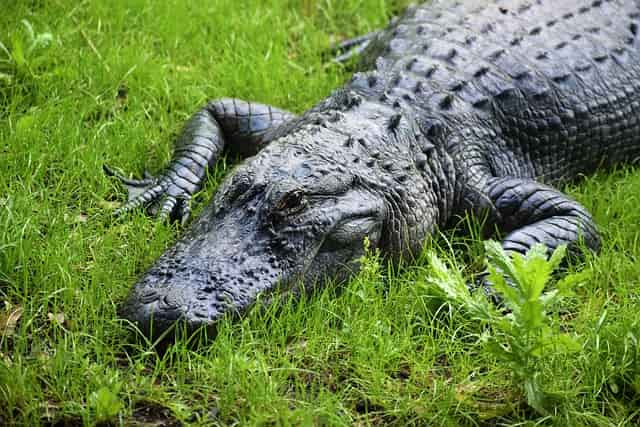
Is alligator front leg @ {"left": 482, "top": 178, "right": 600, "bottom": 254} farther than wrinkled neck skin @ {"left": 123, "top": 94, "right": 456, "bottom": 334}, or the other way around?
alligator front leg @ {"left": 482, "top": 178, "right": 600, "bottom": 254}

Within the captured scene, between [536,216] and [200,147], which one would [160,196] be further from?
[536,216]

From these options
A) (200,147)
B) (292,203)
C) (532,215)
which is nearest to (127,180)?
(200,147)

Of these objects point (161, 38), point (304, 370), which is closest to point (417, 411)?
point (304, 370)

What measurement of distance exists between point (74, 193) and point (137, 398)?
5.65 feet

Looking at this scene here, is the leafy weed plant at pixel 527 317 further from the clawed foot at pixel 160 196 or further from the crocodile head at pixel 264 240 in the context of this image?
the clawed foot at pixel 160 196

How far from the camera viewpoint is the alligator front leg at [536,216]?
4.32 m

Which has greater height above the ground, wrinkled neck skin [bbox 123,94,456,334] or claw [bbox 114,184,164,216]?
wrinkled neck skin [bbox 123,94,456,334]

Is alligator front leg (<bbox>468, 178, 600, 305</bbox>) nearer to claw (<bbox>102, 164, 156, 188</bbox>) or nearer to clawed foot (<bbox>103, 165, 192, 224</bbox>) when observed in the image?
clawed foot (<bbox>103, 165, 192, 224</bbox>)

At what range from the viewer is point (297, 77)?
239 inches

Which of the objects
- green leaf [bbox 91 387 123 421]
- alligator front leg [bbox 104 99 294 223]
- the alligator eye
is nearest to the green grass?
green leaf [bbox 91 387 123 421]

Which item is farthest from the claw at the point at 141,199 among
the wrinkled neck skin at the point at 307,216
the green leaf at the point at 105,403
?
the green leaf at the point at 105,403

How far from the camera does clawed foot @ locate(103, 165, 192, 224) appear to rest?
4.67m

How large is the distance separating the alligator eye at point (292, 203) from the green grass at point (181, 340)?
41 cm

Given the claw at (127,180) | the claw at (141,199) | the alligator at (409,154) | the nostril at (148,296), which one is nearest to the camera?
the nostril at (148,296)
